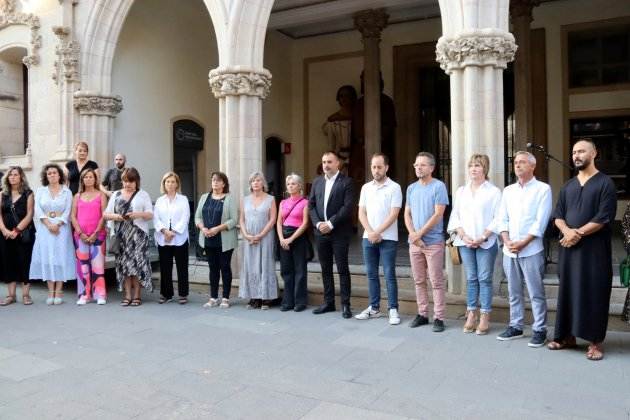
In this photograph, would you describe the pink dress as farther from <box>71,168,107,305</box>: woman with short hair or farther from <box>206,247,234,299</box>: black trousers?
<box>206,247,234,299</box>: black trousers

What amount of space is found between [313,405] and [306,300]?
3116 millimetres

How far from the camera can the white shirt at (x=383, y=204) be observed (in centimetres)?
600

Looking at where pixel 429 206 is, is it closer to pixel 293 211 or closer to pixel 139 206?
pixel 293 211

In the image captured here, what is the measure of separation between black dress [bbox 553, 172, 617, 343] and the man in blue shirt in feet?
4.16

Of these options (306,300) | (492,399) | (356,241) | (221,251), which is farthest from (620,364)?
(356,241)

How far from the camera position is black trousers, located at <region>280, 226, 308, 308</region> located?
6.64 metres

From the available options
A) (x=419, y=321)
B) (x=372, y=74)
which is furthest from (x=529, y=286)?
(x=372, y=74)

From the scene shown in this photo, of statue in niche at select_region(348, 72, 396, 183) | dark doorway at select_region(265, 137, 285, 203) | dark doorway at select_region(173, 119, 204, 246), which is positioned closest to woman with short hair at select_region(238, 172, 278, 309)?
dark doorway at select_region(173, 119, 204, 246)

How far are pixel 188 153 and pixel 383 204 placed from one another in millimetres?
6906

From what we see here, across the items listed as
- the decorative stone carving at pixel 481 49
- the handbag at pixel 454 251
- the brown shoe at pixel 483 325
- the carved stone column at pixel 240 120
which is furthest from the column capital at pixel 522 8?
the brown shoe at pixel 483 325

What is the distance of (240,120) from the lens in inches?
307

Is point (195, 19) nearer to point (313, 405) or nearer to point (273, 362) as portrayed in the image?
point (273, 362)

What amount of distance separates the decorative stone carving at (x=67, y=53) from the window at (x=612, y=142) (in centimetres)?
1022

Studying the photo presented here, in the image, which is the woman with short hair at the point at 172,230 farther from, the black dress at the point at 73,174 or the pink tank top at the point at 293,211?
the black dress at the point at 73,174
